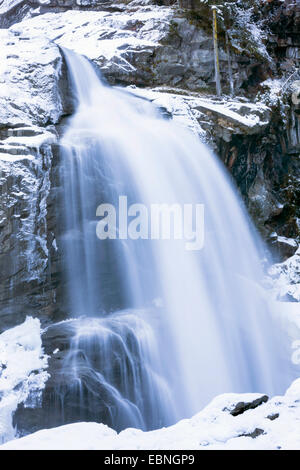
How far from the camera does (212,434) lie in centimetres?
412

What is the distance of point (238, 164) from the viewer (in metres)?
12.7

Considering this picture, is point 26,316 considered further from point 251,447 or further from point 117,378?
point 251,447

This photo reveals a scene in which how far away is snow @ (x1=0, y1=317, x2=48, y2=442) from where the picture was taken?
6.55 metres

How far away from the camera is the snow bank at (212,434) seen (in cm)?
394

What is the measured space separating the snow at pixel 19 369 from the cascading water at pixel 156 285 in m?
0.52

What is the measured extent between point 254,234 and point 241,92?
27.2 feet

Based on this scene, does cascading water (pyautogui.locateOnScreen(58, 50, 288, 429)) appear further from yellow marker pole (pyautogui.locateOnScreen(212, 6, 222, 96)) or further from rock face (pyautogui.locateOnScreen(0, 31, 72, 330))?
yellow marker pole (pyautogui.locateOnScreen(212, 6, 222, 96))

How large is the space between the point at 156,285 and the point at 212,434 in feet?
17.5

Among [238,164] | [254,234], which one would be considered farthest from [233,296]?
[238,164]

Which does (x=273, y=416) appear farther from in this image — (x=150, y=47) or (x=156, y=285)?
(x=150, y=47)

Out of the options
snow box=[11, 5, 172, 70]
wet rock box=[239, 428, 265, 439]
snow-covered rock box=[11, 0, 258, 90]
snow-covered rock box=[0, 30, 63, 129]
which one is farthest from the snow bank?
snow box=[11, 5, 172, 70]

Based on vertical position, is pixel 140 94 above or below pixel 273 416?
above

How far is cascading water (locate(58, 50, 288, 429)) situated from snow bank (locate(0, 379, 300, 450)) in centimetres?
241

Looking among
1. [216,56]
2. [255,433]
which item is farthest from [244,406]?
[216,56]
